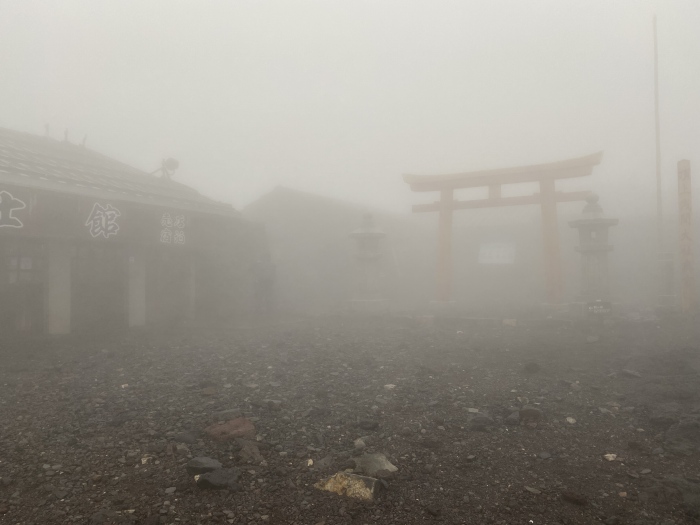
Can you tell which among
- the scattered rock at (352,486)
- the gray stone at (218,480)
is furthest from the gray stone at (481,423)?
the gray stone at (218,480)

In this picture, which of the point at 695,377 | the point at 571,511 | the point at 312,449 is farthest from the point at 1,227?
the point at 695,377

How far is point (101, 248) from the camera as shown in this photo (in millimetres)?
9391

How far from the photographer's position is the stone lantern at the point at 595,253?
35.1ft

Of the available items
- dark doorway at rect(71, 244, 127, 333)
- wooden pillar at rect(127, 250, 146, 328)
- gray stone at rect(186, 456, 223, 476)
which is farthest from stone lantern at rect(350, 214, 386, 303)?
gray stone at rect(186, 456, 223, 476)

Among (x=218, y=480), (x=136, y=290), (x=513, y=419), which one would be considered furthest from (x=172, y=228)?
(x=513, y=419)

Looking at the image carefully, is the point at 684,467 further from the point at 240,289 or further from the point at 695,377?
the point at 240,289

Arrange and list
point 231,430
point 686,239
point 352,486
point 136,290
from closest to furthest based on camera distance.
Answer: point 352,486
point 231,430
point 686,239
point 136,290

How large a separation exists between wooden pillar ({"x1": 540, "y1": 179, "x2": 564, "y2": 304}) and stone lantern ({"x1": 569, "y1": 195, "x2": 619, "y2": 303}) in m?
0.53

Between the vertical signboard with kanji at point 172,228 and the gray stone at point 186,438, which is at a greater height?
the vertical signboard with kanji at point 172,228

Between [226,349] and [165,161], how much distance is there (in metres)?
9.36

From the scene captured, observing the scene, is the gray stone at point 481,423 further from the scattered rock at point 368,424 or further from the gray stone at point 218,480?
the gray stone at point 218,480

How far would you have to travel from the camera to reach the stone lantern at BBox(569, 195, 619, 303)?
10711 mm

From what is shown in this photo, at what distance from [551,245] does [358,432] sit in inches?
331

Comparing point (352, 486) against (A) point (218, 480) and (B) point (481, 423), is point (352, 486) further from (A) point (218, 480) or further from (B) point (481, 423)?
(B) point (481, 423)
